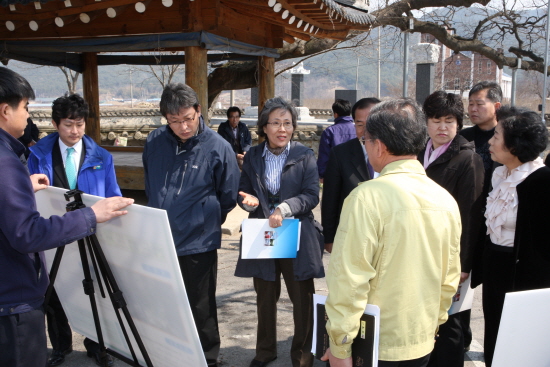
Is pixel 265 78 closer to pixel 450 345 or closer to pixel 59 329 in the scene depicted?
pixel 59 329

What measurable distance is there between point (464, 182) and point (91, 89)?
786 centimetres

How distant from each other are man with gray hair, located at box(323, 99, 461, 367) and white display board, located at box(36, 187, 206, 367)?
0.77m

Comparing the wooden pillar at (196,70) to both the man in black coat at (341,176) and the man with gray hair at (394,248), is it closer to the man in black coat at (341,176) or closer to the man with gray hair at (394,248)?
the man in black coat at (341,176)

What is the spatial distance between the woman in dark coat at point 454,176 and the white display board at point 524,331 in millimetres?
1132

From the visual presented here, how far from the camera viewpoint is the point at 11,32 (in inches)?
295

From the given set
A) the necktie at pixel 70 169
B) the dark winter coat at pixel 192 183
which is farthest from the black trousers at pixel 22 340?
the necktie at pixel 70 169

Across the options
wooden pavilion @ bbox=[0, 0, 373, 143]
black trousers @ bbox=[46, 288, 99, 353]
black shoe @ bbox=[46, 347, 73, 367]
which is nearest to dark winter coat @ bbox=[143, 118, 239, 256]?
black trousers @ bbox=[46, 288, 99, 353]

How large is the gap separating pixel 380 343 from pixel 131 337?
1.44m

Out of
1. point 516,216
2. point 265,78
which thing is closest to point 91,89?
point 265,78

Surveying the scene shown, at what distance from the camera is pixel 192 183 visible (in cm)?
306

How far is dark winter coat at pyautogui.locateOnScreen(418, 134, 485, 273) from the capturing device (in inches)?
115

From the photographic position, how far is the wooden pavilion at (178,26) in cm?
614

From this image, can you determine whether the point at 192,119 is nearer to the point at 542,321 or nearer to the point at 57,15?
the point at 542,321

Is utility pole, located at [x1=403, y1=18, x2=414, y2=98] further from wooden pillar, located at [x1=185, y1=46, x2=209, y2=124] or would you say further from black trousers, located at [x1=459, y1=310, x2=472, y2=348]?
black trousers, located at [x1=459, y1=310, x2=472, y2=348]
